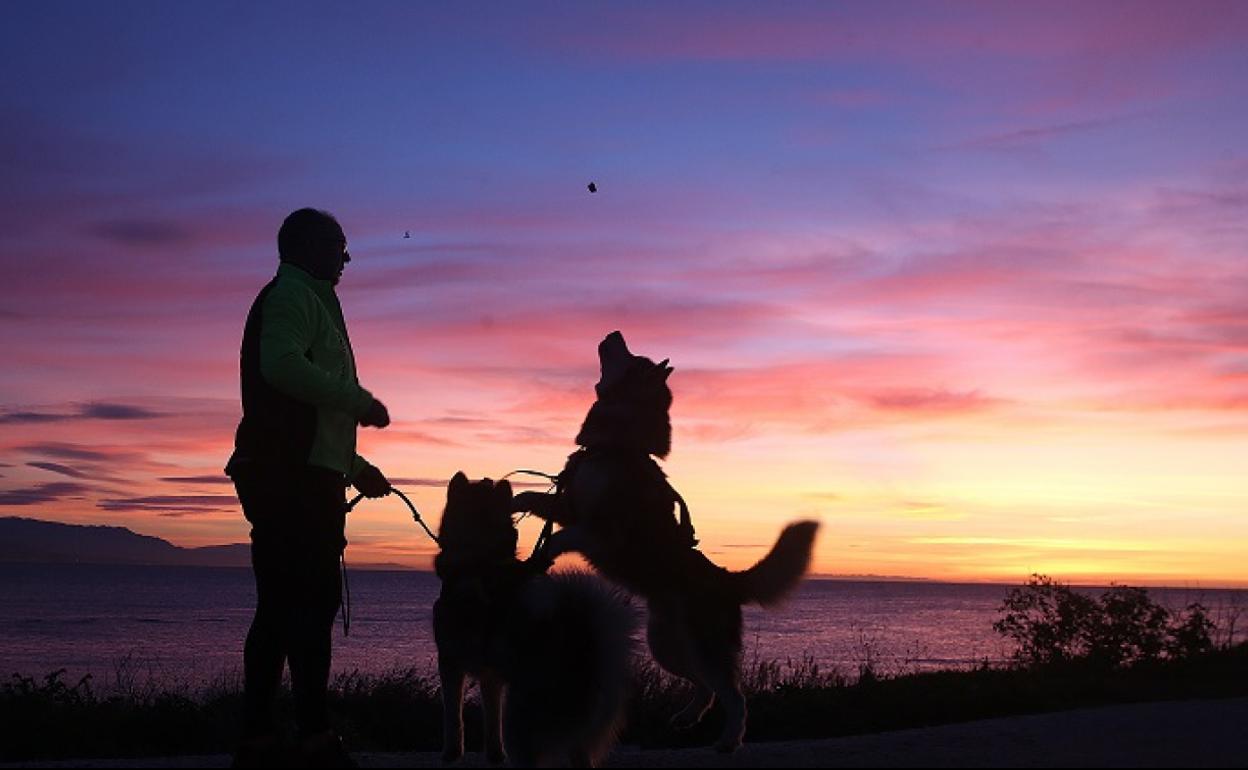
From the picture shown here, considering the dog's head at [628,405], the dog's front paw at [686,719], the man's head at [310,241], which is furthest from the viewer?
the dog's front paw at [686,719]

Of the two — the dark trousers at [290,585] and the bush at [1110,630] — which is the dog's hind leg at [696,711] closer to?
the dark trousers at [290,585]

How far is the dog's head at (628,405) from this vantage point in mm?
7293

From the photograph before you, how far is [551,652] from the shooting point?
589cm

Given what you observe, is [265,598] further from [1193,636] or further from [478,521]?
[1193,636]

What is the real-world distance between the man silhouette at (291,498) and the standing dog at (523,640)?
65cm

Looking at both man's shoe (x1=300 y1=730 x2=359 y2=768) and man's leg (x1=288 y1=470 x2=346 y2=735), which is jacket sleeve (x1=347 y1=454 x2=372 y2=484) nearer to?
man's leg (x1=288 y1=470 x2=346 y2=735)

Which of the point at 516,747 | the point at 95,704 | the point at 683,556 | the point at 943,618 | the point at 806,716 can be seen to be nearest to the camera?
the point at 516,747

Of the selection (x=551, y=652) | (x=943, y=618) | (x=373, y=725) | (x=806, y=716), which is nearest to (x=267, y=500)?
(x=551, y=652)

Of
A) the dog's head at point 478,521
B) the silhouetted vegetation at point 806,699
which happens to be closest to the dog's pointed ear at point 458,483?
the dog's head at point 478,521

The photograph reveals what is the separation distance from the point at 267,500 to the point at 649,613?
2.33 metres

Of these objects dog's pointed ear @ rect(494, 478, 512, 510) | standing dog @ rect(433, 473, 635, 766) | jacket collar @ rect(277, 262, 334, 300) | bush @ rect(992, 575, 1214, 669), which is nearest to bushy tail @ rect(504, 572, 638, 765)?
standing dog @ rect(433, 473, 635, 766)

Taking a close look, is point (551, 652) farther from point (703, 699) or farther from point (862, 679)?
point (862, 679)

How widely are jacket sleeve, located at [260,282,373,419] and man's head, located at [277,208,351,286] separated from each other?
308mm

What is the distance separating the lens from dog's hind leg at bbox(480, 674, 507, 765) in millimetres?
6535
